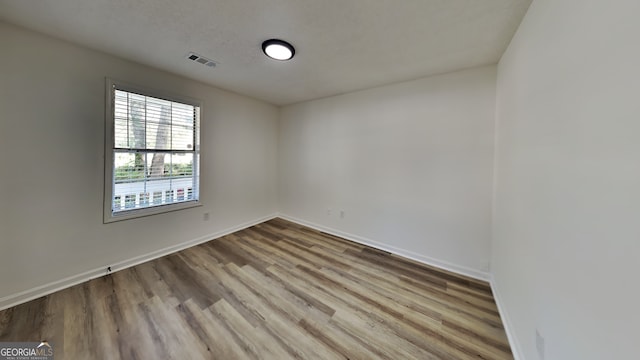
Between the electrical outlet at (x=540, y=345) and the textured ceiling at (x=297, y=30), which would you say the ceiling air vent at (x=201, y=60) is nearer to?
the textured ceiling at (x=297, y=30)

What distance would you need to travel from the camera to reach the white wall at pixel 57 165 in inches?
A: 70.1

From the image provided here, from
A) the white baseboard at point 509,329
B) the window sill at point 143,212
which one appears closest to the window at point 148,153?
the window sill at point 143,212

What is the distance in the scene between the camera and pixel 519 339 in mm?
1393

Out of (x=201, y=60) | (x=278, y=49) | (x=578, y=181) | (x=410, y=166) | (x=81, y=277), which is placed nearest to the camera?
(x=578, y=181)

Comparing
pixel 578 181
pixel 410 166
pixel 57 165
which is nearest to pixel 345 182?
pixel 410 166

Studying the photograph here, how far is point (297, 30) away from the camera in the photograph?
1730 millimetres

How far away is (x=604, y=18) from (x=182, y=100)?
3.71m

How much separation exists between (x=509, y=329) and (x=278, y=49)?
3.13m

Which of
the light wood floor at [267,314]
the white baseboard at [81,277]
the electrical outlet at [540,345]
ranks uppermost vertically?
the electrical outlet at [540,345]

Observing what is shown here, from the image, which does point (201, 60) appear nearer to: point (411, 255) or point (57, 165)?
point (57, 165)

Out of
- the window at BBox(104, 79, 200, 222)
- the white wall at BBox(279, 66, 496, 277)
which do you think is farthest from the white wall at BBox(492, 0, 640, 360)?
the window at BBox(104, 79, 200, 222)

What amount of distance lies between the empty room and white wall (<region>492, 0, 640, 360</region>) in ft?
0.03

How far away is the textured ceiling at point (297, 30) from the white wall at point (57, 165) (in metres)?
0.24

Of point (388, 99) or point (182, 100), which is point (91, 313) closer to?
point (182, 100)
